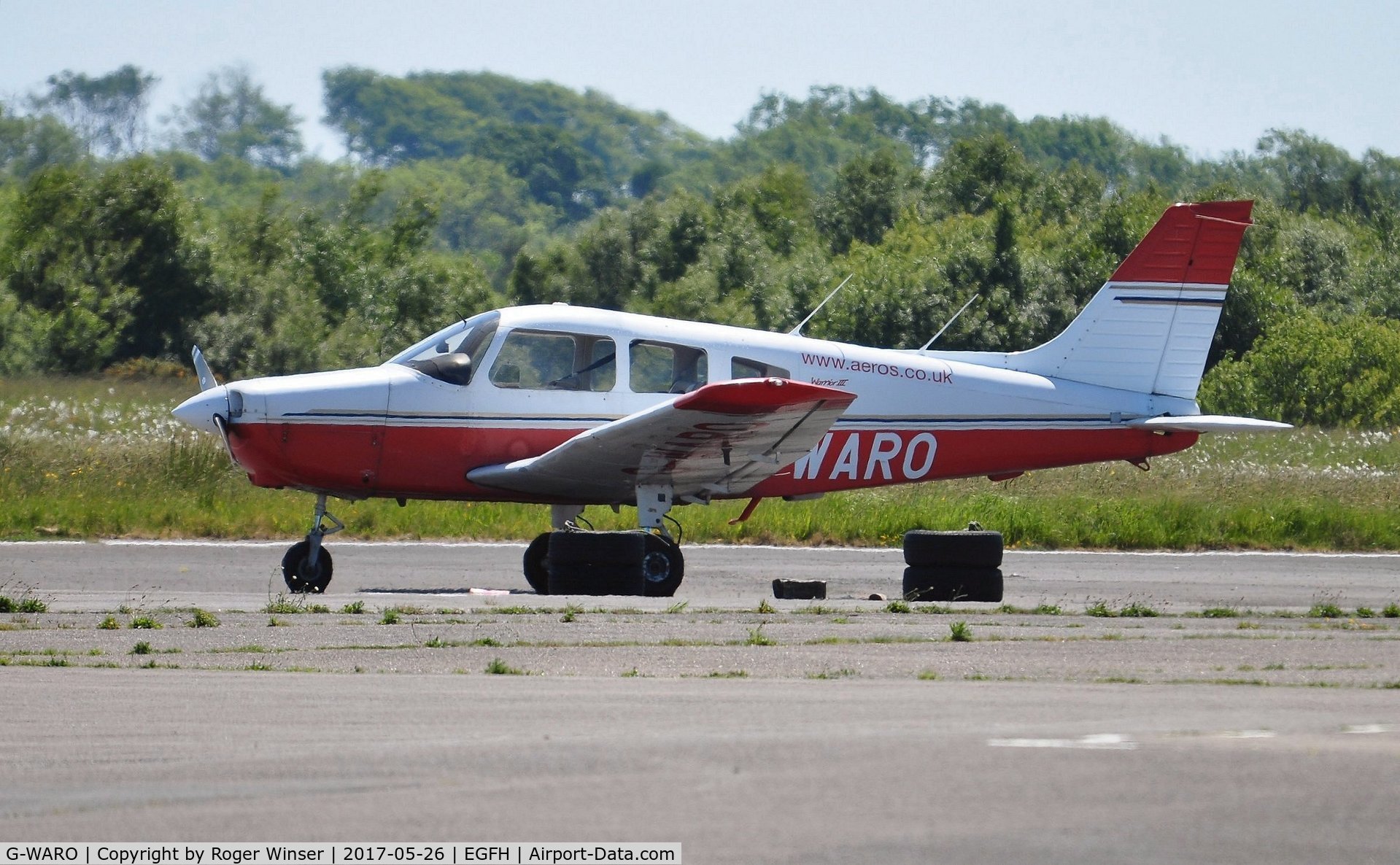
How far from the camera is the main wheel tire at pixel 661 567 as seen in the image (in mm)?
12703

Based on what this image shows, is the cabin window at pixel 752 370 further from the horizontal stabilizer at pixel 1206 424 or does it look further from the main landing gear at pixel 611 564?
the horizontal stabilizer at pixel 1206 424

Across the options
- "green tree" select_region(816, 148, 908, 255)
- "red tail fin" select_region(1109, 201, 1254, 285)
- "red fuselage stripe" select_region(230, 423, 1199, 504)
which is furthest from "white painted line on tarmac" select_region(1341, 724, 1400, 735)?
"green tree" select_region(816, 148, 908, 255)

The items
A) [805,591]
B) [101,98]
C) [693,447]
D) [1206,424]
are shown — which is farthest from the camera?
[101,98]

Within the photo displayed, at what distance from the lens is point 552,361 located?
1398 cm

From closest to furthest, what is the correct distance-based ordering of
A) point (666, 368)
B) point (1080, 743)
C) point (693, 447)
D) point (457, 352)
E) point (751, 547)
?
point (1080, 743) → point (693, 447) → point (457, 352) → point (666, 368) → point (751, 547)

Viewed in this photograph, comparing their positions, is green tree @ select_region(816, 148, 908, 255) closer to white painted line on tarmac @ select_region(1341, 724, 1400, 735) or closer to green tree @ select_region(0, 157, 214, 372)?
green tree @ select_region(0, 157, 214, 372)

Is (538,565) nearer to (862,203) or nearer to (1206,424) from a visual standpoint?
(1206,424)

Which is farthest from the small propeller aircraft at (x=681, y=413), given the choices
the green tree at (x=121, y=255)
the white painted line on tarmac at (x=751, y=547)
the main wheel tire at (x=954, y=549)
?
the green tree at (x=121, y=255)

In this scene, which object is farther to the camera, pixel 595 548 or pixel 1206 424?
pixel 1206 424

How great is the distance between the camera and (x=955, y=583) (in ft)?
41.2

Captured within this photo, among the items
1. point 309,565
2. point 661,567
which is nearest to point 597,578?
point 661,567

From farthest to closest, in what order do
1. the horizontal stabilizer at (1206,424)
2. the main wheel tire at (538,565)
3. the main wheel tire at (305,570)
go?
the horizontal stabilizer at (1206,424)
the main wheel tire at (538,565)
the main wheel tire at (305,570)

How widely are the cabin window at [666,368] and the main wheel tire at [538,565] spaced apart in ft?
4.72

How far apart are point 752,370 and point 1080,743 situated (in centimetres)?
865
